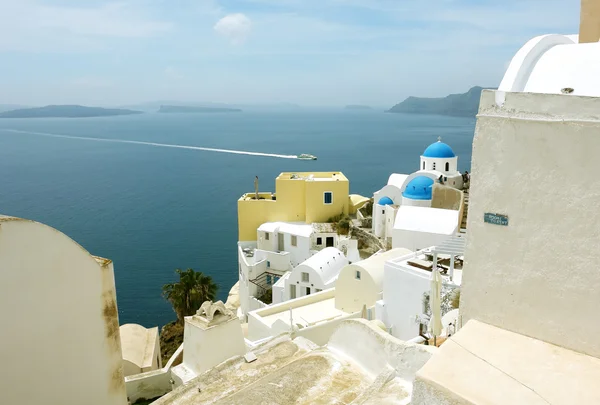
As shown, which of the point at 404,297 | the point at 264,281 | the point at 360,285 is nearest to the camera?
the point at 404,297

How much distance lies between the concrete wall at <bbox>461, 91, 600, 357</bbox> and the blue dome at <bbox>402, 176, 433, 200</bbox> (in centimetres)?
2084

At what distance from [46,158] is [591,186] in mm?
128756

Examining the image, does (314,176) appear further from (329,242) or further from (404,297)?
(404,297)

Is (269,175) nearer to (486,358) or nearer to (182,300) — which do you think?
(182,300)

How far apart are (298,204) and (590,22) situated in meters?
25.0

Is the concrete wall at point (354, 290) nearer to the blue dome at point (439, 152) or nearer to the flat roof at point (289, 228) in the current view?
the flat roof at point (289, 228)

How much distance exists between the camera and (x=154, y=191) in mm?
79188

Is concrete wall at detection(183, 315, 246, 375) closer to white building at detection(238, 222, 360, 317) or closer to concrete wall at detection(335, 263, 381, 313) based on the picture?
concrete wall at detection(335, 263, 381, 313)

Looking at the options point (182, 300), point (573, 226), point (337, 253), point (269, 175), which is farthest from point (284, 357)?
point (269, 175)

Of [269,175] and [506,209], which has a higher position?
[506,209]

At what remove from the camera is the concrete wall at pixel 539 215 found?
517 centimetres

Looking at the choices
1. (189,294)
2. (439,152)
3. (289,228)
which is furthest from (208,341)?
(439,152)

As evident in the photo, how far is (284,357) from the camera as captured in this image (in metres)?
8.05

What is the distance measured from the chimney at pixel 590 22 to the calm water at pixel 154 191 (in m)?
36.0
